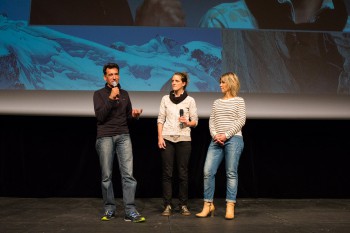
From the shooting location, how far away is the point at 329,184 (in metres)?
4.38

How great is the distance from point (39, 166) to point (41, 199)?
318mm

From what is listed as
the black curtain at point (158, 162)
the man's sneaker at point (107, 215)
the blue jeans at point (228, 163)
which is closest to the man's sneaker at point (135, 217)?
the man's sneaker at point (107, 215)

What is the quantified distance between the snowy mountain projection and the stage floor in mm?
1361

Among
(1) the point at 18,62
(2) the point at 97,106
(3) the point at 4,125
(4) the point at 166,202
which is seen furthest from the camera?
(1) the point at 18,62

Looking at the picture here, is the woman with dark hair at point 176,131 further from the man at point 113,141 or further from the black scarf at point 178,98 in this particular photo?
the man at point 113,141

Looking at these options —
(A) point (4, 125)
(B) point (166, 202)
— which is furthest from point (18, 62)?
(B) point (166, 202)

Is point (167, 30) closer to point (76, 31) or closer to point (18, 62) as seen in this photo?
point (76, 31)

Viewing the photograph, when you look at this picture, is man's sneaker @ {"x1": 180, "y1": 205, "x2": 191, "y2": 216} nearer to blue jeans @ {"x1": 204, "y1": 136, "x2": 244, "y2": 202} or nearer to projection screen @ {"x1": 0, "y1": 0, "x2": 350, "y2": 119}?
blue jeans @ {"x1": 204, "y1": 136, "x2": 244, "y2": 202}

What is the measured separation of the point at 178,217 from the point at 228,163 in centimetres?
56

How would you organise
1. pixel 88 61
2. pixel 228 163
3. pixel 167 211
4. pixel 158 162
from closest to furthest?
pixel 228 163, pixel 167 211, pixel 158 162, pixel 88 61

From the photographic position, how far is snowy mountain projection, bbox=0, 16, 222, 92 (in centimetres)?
493

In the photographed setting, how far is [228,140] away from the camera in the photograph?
3.36 meters

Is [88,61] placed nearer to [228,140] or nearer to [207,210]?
[228,140]

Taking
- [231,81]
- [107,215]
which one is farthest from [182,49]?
[107,215]
